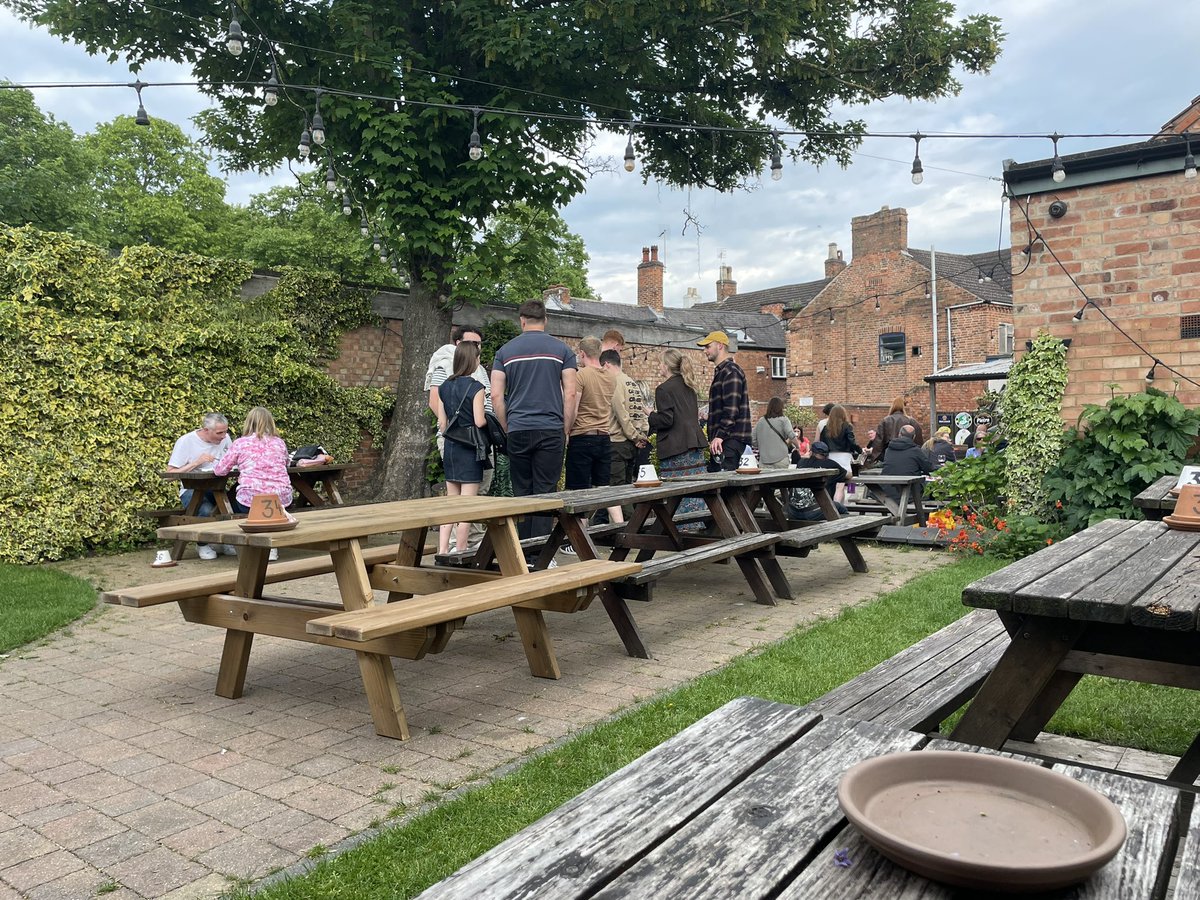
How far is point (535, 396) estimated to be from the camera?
6055 mm

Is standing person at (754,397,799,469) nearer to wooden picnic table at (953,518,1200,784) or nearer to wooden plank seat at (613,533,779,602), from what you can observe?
wooden plank seat at (613,533,779,602)

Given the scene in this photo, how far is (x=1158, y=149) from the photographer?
6695 mm

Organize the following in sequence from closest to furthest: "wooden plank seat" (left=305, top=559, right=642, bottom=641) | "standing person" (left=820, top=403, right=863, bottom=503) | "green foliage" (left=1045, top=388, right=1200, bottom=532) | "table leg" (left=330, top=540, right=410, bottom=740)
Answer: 1. "wooden plank seat" (left=305, top=559, right=642, bottom=641)
2. "table leg" (left=330, top=540, right=410, bottom=740)
3. "green foliage" (left=1045, top=388, right=1200, bottom=532)
4. "standing person" (left=820, top=403, right=863, bottom=503)

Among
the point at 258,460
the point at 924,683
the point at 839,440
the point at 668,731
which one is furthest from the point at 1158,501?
the point at 839,440

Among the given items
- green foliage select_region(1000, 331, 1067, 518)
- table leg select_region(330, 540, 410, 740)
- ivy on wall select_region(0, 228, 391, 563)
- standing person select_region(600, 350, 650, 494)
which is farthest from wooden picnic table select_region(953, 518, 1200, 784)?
ivy on wall select_region(0, 228, 391, 563)

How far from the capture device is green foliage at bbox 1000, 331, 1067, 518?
279 inches

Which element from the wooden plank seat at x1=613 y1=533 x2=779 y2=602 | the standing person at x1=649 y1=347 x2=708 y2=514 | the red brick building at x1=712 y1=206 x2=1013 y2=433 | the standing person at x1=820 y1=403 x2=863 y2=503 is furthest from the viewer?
the red brick building at x1=712 y1=206 x2=1013 y2=433

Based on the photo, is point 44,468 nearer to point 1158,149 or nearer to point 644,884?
point 644,884

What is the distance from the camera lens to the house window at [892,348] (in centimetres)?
3091

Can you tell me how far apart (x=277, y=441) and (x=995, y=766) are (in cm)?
729

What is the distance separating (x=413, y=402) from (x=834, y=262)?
32.3 metres

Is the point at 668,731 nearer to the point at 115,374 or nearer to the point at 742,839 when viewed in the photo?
the point at 742,839

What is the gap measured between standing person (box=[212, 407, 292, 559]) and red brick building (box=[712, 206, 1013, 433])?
80.4ft

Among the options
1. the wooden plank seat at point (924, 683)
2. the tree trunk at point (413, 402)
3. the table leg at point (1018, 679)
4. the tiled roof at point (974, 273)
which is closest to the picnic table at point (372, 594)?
the wooden plank seat at point (924, 683)
